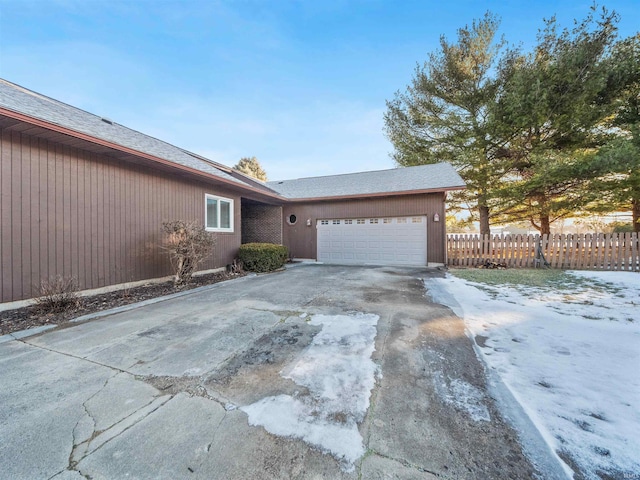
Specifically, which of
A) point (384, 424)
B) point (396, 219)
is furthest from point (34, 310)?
point (396, 219)

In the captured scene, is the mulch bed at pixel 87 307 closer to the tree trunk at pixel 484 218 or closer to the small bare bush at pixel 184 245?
the small bare bush at pixel 184 245

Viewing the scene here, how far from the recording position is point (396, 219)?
9586 mm

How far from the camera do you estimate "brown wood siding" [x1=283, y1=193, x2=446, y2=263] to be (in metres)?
8.97

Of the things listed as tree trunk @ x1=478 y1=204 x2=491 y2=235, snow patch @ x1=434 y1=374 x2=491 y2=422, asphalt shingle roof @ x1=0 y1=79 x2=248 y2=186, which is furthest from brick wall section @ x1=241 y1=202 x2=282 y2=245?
tree trunk @ x1=478 y1=204 x2=491 y2=235

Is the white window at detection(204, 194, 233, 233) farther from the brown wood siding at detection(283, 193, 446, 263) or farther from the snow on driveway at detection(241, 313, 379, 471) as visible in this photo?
the snow on driveway at detection(241, 313, 379, 471)

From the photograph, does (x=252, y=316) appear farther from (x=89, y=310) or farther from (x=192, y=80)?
(x=192, y=80)

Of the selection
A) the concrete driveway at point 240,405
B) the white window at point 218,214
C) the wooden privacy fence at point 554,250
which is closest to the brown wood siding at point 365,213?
the wooden privacy fence at point 554,250

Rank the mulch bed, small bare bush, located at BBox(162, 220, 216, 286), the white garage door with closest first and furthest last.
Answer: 1. the mulch bed
2. small bare bush, located at BBox(162, 220, 216, 286)
3. the white garage door

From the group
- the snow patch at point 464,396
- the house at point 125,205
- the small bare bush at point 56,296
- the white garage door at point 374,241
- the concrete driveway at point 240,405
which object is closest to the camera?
the concrete driveway at point 240,405

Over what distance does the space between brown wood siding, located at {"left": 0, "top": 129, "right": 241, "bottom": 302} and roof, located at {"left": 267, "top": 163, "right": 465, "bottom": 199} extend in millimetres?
5998

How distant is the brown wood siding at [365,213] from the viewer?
29.4 ft

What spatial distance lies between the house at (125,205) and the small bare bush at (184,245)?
649 millimetres

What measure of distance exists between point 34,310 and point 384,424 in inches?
208

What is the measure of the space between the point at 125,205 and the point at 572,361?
751 centimetres
